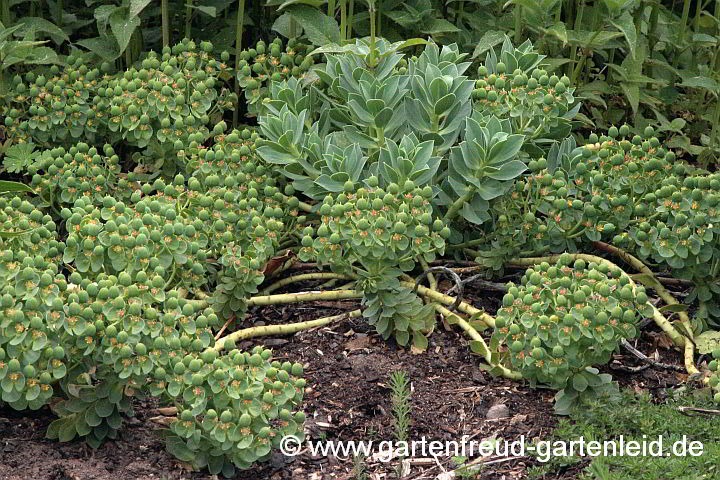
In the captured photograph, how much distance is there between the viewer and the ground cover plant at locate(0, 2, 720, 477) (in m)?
2.57

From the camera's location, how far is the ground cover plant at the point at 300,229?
2.57 m

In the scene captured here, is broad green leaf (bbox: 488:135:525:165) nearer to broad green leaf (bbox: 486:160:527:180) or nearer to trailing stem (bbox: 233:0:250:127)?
broad green leaf (bbox: 486:160:527:180)

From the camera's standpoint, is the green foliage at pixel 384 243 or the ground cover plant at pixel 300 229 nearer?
the ground cover plant at pixel 300 229

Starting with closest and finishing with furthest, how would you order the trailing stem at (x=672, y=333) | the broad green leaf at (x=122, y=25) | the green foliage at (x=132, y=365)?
the green foliage at (x=132, y=365) → the trailing stem at (x=672, y=333) → the broad green leaf at (x=122, y=25)

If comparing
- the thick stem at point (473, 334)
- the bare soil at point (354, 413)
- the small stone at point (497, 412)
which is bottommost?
the bare soil at point (354, 413)

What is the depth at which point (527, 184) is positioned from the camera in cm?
338

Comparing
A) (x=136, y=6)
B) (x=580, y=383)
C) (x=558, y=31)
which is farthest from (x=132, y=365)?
(x=558, y=31)

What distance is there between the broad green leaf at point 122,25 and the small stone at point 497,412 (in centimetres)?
189

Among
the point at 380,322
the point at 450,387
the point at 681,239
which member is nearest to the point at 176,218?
the point at 380,322

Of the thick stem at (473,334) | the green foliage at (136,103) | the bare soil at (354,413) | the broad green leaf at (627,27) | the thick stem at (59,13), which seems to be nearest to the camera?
the bare soil at (354,413)

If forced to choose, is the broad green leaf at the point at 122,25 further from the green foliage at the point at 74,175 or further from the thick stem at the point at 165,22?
the green foliage at the point at 74,175

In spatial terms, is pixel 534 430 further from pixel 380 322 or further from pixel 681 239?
pixel 681 239

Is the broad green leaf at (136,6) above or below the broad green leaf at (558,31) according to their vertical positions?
below

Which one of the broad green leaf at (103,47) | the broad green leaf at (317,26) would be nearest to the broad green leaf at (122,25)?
the broad green leaf at (103,47)
